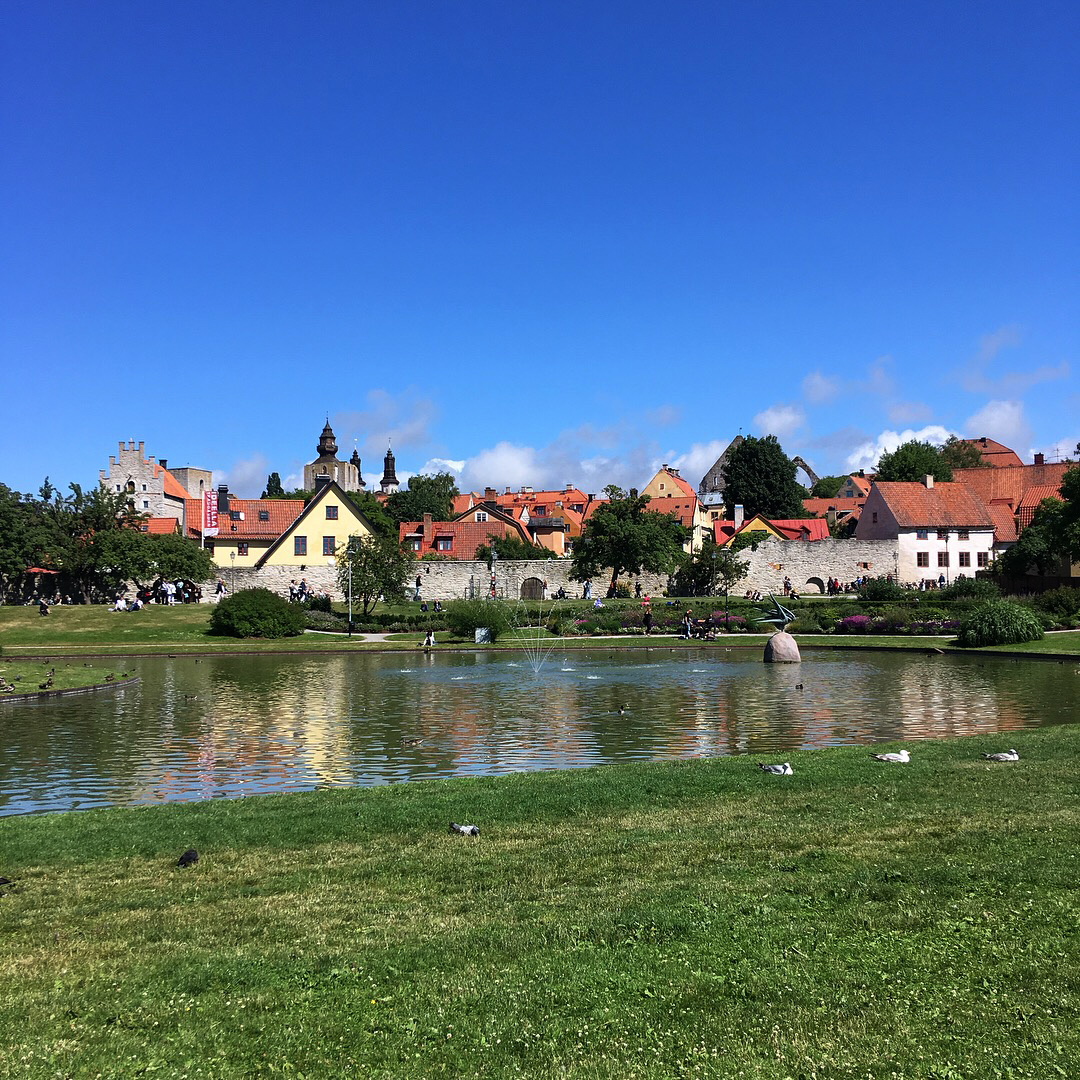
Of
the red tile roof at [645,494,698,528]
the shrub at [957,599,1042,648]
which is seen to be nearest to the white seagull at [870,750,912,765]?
the shrub at [957,599,1042,648]

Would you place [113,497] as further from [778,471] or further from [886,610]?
[778,471]

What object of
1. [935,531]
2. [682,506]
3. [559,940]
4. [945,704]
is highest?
[682,506]

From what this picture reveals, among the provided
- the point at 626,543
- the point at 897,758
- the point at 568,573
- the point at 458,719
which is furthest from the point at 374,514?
the point at 897,758

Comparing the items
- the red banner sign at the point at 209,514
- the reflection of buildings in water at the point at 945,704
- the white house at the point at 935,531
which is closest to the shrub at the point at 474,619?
the reflection of buildings in water at the point at 945,704

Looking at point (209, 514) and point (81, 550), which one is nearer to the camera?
point (81, 550)

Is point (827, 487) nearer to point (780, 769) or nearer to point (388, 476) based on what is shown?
point (388, 476)

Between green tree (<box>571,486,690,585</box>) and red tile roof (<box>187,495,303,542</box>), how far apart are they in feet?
79.2

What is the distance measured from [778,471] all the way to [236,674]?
85.2 meters

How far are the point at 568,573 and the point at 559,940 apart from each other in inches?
2556

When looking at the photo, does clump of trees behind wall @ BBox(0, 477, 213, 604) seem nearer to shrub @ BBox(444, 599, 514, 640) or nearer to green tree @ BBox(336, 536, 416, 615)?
green tree @ BBox(336, 536, 416, 615)

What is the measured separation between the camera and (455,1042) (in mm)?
5555

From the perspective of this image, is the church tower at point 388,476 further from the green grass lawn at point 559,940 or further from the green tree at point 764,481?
the green grass lawn at point 559,940

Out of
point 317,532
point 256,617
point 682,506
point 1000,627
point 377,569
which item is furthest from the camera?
point 682,506

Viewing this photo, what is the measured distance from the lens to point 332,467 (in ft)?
441
